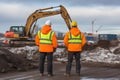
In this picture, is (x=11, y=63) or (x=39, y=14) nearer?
(x=11, y=63)

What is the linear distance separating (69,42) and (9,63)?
13.6 ft

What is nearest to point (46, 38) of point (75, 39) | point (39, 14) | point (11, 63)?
point (75, 39)

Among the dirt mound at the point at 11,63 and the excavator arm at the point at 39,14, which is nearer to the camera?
the dirt mound at the point at 11,63

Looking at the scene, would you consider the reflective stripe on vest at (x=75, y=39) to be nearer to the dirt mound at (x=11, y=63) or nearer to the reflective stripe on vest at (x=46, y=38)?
the reflective stripe on vest at (x=46, y=38)

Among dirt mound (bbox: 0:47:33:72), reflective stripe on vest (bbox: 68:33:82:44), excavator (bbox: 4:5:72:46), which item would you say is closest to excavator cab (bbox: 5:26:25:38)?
excavator (bbox: 4:5:72:46)

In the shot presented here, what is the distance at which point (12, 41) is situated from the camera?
46.5 metres

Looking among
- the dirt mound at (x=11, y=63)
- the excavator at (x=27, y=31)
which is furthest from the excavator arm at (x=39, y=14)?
the dirt mound at (x=11, y=63)

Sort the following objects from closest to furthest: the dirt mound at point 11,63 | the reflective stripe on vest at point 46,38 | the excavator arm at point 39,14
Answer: the reflective stripe on vest at point 46,38 → the dirt mound at point 11,63 → the excavator arm at point 39,14

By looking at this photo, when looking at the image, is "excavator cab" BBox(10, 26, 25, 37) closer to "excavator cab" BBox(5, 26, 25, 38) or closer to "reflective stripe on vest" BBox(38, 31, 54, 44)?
"excavator cab" BBox(5, 26, 25, 38)

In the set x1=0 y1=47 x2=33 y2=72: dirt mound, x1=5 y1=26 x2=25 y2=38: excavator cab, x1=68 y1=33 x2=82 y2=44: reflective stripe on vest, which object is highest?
x1=5 y1=26 x2=25 y2=38: excavator cab

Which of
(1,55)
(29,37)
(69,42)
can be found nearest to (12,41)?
(29,37)

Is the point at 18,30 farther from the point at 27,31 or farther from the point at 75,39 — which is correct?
the point at 75,39

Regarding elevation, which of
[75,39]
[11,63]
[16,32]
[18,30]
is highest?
[18,30]

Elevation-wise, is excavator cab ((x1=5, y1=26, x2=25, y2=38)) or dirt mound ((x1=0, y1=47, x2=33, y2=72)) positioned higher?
excavator cab ((x1=5, y1=26, x2=25, y2=38))
